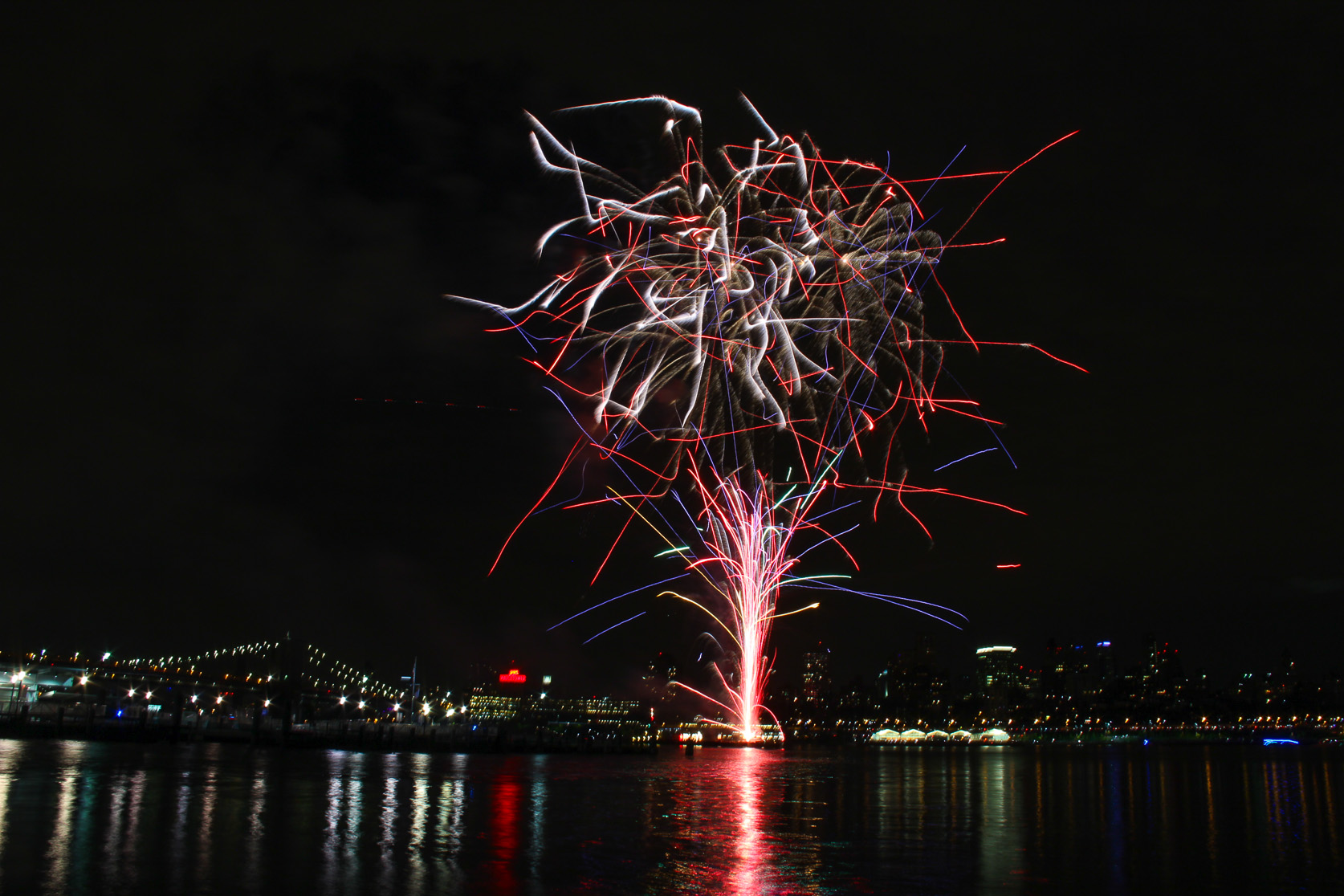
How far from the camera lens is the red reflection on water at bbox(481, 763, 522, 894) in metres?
9.41

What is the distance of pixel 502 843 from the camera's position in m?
12.2

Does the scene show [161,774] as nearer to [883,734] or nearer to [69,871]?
[69,871]

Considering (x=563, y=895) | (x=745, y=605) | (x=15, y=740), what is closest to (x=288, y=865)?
(x=563, y=895)

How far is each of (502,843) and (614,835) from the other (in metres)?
1.88

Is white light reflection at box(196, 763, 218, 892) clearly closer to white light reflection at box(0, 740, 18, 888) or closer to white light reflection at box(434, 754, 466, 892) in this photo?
white light reflection at box(0, 740, 18, 888)

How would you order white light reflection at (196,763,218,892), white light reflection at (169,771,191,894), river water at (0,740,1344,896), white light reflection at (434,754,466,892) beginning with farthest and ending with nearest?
river water at (0,740,1344,896), white light reflection at (434,754,466,892), white light reflection at (196,763,218,892), white light reflection at (169,771,191,894)

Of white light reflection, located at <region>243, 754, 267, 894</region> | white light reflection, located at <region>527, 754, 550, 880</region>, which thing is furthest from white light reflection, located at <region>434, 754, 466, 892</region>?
white light reflection, located at <region>243, 754, 267, 894</region>

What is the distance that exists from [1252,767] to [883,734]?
11266cm

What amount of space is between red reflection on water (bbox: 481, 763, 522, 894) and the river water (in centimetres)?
6

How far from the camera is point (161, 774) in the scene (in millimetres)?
22109

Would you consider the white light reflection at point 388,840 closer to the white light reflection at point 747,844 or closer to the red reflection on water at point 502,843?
the red reflection on water at point 502,843

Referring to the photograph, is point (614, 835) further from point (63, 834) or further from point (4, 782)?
point (4, 782)

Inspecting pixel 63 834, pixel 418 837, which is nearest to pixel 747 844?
pixel 418 837

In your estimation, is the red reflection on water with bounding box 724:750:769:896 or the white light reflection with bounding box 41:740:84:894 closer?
the white light reflection with bounding box 41:740:84:894
